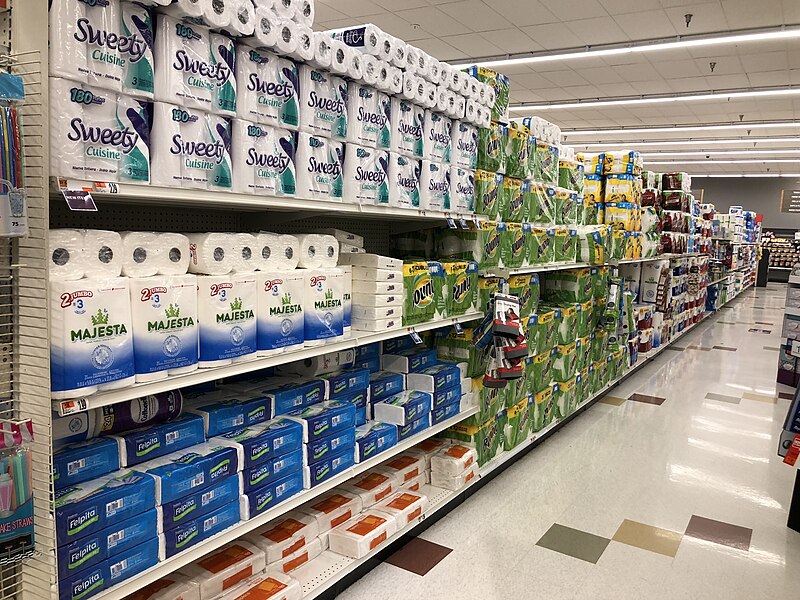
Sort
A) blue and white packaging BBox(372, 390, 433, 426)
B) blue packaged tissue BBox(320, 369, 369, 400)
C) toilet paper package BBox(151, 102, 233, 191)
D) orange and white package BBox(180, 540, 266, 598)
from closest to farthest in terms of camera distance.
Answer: toilet paper package BBox(151, 102, 233, 191) → orange and white package BBox(180, 540, 266, 598) → blue packaged tissue BBox(320, 369, 369, 400) → blue and white packaging BBox(372, 390, 433, 426)

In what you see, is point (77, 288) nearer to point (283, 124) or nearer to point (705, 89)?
point (283, 124)

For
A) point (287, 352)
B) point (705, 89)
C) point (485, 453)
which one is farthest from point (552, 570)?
point (705, 89)

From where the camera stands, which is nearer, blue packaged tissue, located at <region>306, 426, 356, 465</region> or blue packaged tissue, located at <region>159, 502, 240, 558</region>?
blue packaged tissue, located at <region>159, 502, 240, 558</region>

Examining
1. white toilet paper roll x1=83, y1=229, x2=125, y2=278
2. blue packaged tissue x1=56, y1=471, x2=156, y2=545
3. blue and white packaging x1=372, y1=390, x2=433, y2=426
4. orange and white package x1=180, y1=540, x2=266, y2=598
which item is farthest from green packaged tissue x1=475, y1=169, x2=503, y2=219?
blue packaged tissue x1=56, y1=471, x2=156, y2=545

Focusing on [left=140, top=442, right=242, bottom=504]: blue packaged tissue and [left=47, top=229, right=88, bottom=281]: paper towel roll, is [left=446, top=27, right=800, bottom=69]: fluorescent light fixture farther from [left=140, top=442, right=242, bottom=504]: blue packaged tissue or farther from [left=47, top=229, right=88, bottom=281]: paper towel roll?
[left=47, top=229, right=88, bottom=281]: paper towel roll

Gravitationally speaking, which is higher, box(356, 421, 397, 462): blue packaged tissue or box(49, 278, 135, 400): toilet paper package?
box(49, 278, 135, 400): toilet paper package

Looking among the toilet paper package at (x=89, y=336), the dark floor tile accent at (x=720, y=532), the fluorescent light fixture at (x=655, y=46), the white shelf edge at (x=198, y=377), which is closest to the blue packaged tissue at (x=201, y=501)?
the white shelf edge at (x=198, y=377)

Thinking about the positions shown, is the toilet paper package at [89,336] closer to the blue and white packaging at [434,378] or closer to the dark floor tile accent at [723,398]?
the blue and white packaging at [434,378]

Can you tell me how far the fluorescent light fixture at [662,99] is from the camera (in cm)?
1047

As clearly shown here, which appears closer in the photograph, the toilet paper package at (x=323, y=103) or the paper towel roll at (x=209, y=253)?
the paper towel roll at (x=209, y=253)

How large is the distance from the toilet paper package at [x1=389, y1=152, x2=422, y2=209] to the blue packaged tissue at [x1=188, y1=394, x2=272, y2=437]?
954mm

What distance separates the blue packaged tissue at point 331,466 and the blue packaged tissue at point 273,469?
3.0 inches

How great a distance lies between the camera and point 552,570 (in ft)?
9.04

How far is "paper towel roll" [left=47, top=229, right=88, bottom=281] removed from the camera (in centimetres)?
140
